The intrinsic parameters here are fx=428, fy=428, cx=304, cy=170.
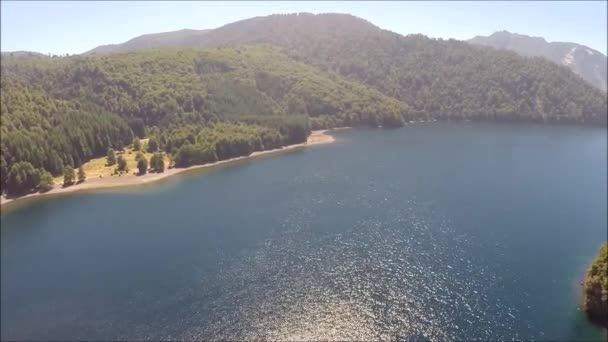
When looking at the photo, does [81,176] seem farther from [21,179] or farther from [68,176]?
[21,179]

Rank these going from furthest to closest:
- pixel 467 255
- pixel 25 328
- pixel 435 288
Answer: pixel 467 255
pixel 435 288
pixel 25 328

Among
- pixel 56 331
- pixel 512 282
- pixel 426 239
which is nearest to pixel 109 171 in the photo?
pixel 56 331

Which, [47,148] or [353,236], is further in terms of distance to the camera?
[47,148]

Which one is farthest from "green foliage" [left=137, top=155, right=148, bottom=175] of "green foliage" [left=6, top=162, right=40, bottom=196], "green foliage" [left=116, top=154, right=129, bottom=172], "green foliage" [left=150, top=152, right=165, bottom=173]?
"green foliage" [left=6, top=162, right=40, bottom=196]

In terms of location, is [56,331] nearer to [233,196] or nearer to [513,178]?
[233,196]

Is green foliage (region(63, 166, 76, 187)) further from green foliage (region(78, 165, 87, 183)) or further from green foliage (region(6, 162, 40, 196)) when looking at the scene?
green foliage (region(6, 162, 40, 196))

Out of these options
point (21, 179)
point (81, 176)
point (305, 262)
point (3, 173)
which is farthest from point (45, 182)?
point (305, 262)
